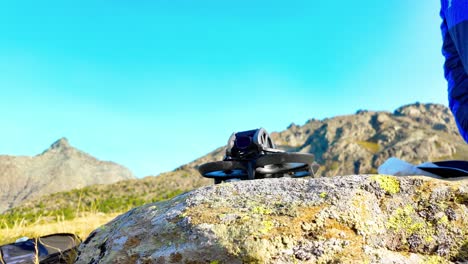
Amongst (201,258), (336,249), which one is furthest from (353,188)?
(201,258)

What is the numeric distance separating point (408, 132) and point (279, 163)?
616 ft

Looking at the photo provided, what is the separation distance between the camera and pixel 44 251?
16.1ft

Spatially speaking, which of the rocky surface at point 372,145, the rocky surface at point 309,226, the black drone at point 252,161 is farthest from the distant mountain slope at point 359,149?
the rocky surface at point 309,226

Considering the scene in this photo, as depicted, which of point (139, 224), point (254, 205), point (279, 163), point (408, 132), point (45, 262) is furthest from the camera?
point (408, 132)

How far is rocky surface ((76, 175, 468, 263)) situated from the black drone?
1.42 metres

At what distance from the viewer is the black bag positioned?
161 inches

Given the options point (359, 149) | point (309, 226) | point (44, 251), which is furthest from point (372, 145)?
point (309, 226)

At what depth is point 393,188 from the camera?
306 centimetres

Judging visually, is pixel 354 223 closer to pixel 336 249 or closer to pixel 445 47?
pixel 336 249

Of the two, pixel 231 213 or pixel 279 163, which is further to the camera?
pixel 279 163

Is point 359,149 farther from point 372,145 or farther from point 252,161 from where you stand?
point 252,161

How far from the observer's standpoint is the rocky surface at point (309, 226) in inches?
102

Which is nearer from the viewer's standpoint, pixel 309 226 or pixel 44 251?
pixel 309 226

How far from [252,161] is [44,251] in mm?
2959
